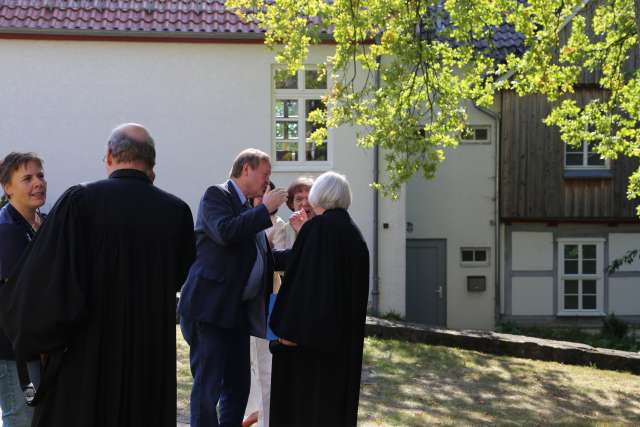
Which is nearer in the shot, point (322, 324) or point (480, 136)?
point (322, 324)

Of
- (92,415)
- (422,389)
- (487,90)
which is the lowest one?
(422,389)

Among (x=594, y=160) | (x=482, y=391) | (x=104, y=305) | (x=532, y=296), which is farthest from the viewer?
(x=532, y=296)

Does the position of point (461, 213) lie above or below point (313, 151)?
below

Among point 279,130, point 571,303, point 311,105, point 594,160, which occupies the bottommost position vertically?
point 571,303

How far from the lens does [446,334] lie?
12.4 metres

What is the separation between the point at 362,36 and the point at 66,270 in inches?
296

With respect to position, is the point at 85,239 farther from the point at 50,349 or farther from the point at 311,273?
the point at 311,273

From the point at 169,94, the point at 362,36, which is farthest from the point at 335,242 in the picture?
the point at 169,94

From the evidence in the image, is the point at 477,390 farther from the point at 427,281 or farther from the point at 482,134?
the point at 482,134

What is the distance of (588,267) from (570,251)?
2.09 feet

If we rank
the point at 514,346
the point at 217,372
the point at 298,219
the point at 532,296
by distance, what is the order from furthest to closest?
the point at 532,296 < the point at 514,346 < the point at 298,219 < the point at 217,372

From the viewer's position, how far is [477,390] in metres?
9.19

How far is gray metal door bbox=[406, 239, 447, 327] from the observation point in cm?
2042

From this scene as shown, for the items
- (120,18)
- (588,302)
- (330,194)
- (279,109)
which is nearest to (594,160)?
(588,302)
